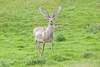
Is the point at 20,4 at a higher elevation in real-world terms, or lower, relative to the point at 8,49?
higher

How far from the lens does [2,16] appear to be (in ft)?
124

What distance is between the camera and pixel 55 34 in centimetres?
2967

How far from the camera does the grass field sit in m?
17.6

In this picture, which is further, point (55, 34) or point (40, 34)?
point (55, 34)

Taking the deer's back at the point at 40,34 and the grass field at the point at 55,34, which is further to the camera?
the deer's back at the point at 40,34

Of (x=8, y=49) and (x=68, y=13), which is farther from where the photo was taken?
(x=68, y=13)

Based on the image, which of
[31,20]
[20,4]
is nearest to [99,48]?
[31,20]

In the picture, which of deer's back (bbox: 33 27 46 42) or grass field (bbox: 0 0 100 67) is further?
deer's back (bbox: 33 27 46 42)

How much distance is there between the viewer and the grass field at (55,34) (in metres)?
17.6

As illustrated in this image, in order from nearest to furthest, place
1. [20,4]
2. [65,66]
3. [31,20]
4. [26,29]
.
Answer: [65,66]
[26,29]
[31,20]
[20,4]

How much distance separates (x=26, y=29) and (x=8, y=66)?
1688cm

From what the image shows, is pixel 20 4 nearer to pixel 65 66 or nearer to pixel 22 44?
pixel 22 44

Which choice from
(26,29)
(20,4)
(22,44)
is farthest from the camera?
(20,4)

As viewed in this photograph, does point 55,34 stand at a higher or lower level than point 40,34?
lower
